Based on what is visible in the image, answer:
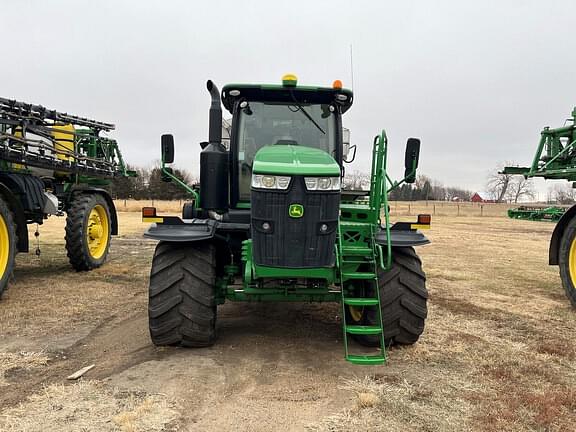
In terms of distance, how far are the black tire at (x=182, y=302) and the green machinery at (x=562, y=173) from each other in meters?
4.95

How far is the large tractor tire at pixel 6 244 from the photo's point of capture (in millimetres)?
6047

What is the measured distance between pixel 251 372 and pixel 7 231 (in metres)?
4.08

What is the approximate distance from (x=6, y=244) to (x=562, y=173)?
25.6 feet

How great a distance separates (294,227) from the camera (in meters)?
3.83

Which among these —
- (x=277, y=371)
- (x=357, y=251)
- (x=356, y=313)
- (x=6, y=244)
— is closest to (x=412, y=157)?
(x=357, y=251)

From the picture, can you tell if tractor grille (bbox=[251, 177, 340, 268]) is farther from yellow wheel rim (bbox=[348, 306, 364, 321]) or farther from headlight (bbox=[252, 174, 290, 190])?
yellow wheel rim (bbox=[348, 306, 364, 321])

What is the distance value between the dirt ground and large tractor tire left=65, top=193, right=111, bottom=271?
136cm

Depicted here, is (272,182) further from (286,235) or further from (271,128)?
(271,128)

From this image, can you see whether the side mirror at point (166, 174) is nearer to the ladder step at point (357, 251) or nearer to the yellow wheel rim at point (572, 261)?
the ladder step at point (357, 251)

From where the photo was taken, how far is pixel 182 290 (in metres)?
4.26

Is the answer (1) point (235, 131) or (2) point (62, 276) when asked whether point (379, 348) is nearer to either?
(1) point (235, 131)

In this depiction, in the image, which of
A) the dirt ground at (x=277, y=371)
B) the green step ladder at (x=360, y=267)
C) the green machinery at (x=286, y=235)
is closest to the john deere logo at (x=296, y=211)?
the green machinery at (x=286, y=235)

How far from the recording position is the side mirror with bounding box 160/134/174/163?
5012 mm

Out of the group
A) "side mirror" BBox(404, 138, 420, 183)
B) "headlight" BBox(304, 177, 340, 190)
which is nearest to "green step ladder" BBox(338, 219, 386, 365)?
"headlight" BBox(304, 177, 340, 190)
